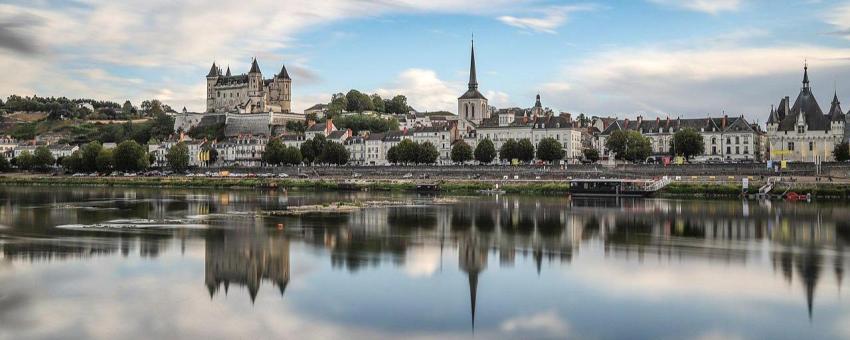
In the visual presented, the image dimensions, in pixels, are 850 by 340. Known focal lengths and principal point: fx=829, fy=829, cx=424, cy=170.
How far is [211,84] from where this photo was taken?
120938 millimetres

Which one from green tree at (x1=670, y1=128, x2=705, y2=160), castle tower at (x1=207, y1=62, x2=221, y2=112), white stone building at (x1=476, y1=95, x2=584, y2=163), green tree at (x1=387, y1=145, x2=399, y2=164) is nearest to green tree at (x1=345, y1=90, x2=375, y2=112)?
castle tower at (x1=207, y1=62, x2=221, y2=112)

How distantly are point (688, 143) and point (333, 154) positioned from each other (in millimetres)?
31111

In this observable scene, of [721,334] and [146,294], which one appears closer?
[721,334]

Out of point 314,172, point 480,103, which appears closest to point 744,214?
point 314,172

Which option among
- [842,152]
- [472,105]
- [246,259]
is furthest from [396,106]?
[246,259]

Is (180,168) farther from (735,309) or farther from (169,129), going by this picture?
(735,309)

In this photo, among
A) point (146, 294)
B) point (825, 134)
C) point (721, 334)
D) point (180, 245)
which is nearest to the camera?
point (721, 334)

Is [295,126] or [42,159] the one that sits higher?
[295,126]

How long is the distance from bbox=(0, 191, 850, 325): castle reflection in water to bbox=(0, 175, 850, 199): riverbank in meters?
5.31

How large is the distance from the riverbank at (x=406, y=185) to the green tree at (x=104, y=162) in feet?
15.1

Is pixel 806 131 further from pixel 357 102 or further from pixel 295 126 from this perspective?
pixel 357 102

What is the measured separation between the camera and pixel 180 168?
8206cm

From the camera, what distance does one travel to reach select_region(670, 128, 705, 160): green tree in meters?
61.9

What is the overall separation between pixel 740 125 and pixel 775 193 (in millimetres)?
25978
